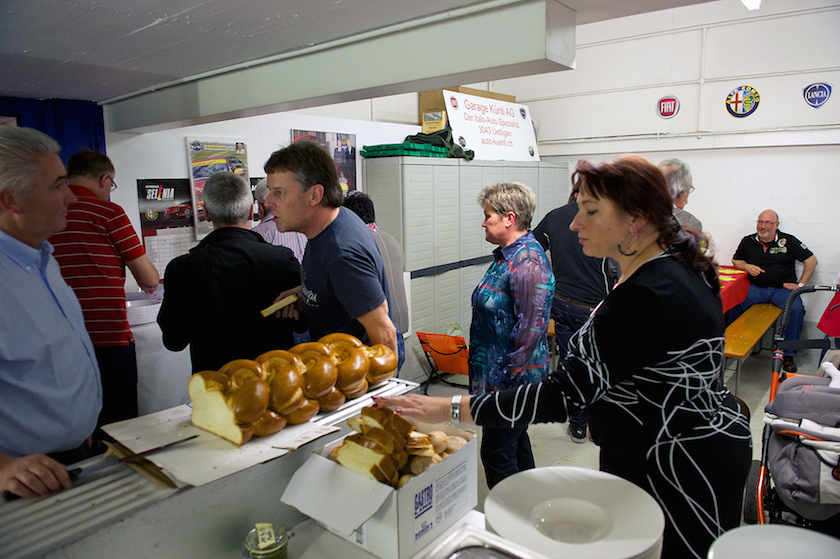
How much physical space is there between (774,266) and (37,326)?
664 centimetres

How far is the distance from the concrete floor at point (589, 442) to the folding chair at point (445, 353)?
0.56 feet

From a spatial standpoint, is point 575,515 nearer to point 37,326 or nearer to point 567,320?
point 37,326

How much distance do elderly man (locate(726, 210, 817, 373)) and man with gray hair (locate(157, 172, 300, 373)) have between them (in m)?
5.39

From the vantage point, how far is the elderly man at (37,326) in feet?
4.49

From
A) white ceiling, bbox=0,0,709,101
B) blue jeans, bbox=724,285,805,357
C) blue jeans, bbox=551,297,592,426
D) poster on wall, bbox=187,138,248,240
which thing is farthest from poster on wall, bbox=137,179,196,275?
blue jeans, bbox=724,285,805,357

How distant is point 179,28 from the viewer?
1.71m

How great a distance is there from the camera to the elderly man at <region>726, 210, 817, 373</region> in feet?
18.8

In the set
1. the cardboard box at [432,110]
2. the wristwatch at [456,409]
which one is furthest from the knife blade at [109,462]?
the cardboard box at [432,110]

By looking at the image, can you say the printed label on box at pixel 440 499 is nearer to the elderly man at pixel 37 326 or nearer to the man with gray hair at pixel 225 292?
the elderly man at pixel 37 326

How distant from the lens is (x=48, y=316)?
147 cm

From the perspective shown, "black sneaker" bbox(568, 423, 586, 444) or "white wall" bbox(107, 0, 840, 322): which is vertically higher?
"white wall" bbox(107, 0, 840, 322)

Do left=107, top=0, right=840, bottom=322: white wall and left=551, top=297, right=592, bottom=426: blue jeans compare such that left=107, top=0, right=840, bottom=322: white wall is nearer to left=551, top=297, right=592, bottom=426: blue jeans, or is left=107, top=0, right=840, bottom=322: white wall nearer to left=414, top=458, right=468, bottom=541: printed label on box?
left=551, top=297, right=592, bottom=426: blue jeans

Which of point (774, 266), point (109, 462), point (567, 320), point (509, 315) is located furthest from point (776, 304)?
point (109, 462)

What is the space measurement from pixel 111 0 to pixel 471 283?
470 cm
